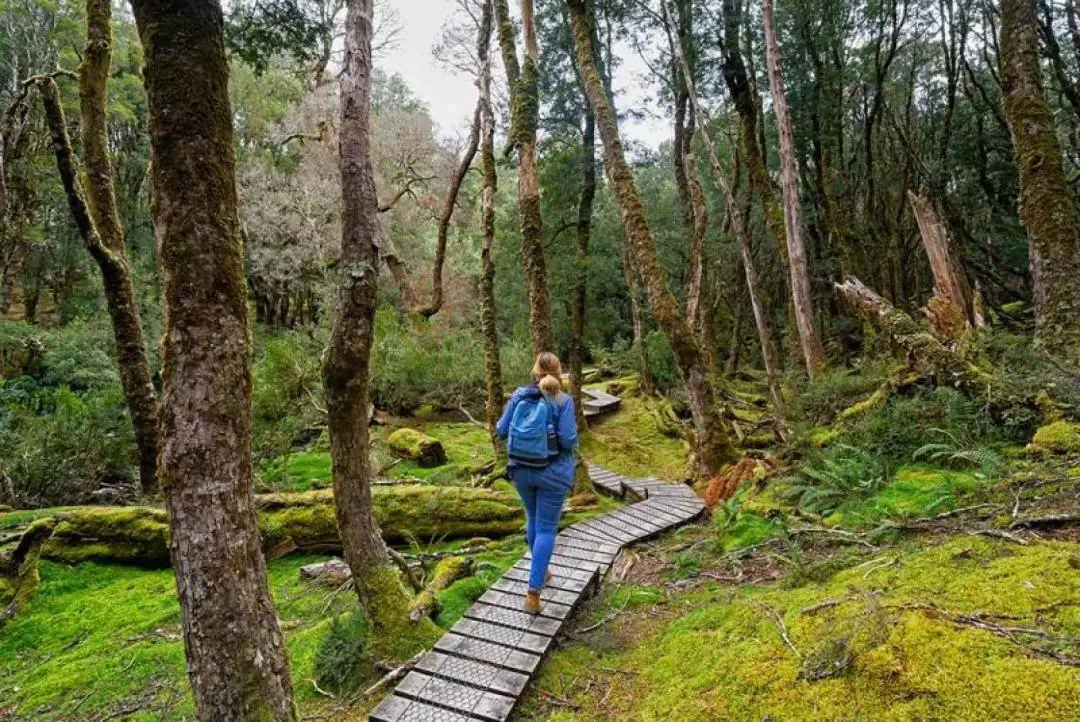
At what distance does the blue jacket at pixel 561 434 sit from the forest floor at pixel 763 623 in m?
1.18

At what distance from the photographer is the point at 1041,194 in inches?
274

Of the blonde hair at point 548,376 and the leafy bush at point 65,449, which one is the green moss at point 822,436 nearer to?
the blonde hair at point 548,376

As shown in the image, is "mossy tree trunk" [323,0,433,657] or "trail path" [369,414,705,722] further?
"mossy tree trunk" [323,0,433,657]

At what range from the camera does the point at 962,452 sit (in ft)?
13.9

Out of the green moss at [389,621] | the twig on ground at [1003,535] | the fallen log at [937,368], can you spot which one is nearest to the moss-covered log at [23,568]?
the green moss at [389,621]

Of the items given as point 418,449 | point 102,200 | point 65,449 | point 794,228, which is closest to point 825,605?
point 794,228

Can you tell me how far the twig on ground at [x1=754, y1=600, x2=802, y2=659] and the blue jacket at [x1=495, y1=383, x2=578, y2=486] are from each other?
5.08ft

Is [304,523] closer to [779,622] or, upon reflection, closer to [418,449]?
[418,449]

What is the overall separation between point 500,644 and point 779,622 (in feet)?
5.76

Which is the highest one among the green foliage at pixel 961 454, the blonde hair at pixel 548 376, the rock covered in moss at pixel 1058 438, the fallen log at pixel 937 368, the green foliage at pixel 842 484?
the blonde hair at pixel 548 376

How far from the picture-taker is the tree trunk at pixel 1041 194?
21.5 feet

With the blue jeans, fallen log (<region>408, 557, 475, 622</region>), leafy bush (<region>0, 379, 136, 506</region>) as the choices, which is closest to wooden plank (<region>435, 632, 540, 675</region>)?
fallen log (<region>408, 557, 475, 622</region>)

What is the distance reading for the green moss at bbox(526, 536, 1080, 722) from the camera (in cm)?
198

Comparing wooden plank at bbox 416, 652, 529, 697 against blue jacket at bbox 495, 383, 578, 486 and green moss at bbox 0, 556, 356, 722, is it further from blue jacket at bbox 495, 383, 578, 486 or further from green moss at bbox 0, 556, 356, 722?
blue jacket at bbox 495, 383, 578, 486
